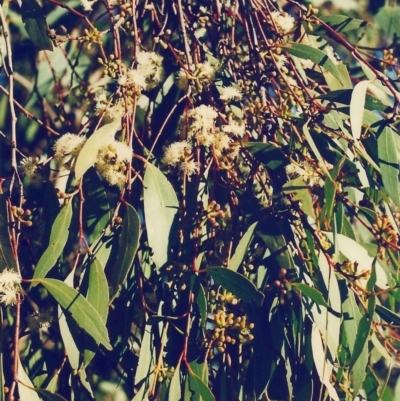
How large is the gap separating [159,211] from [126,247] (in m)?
0.11

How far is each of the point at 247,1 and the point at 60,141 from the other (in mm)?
542

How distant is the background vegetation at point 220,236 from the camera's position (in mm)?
1086

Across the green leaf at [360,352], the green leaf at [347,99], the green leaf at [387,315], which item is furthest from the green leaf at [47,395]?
the green leaf at [347,99]

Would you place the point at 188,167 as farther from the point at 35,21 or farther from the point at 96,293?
the point at 35,21

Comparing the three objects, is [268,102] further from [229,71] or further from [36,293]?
[36,293]

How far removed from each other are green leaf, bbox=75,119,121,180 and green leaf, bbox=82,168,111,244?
A: 0.36 ft

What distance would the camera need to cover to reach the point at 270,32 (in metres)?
1.46

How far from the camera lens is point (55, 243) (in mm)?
1119

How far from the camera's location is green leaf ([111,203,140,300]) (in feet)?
3.47

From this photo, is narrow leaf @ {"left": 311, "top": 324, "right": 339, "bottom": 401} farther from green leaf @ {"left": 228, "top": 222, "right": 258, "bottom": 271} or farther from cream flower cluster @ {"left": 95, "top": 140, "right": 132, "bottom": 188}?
cream flower cluster @ {"left": 95, "top": 140, "right": 132, "bottom": 188}

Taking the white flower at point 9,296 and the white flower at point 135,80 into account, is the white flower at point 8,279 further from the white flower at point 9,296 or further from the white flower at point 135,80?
the white flower at point 135,80

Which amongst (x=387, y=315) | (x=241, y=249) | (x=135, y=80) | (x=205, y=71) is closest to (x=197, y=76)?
(x=205, y=71)

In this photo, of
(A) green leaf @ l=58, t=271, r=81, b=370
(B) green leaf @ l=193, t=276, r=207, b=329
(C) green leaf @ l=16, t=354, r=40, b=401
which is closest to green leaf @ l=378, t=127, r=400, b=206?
(B) green leaf @ l=193, t=276, r=207, b=329

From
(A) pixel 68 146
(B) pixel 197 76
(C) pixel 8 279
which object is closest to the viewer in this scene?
(C) pixel 8 279
